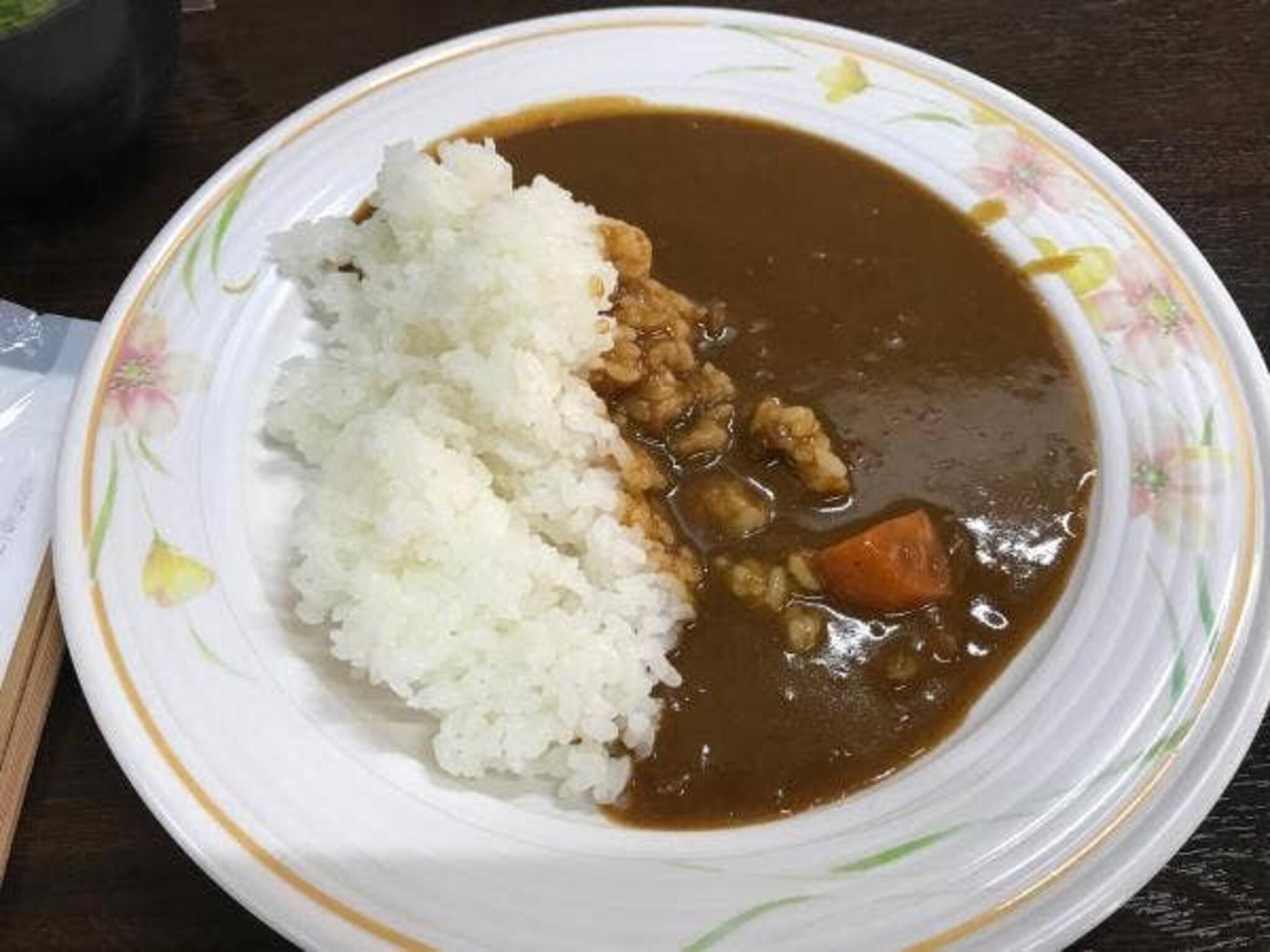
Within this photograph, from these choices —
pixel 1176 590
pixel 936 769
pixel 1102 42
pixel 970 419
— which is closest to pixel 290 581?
pixel 936 769

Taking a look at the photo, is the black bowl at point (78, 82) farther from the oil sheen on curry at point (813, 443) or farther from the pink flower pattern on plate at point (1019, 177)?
the pink flower pattern on plate at point (1019, 177)

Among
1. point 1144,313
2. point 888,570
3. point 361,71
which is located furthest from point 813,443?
point 361,71

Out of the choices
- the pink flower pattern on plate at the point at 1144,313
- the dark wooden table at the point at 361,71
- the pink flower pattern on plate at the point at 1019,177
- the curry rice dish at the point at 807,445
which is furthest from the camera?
the pink flower pattern on plate at the point at 1019,177

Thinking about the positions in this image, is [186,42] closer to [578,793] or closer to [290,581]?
[290,581]

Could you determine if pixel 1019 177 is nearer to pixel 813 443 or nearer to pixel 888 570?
pixel 813 443

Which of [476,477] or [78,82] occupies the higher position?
[78,82]

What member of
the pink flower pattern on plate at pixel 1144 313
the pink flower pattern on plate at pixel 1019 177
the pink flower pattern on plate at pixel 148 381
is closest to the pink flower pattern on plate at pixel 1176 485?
the pink flower pattern on plate at pixel 1144 313

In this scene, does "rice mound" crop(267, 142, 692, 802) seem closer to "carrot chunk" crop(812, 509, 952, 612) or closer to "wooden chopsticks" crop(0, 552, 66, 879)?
"carrot chunk" crop(812, 509, 952, 612)
